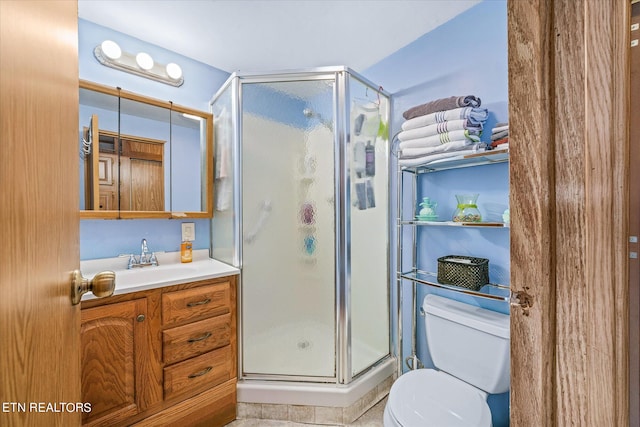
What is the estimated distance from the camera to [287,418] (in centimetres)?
157

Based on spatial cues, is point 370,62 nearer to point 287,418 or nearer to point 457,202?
point 457,202

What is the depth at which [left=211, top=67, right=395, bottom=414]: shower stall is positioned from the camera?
1.64 metres

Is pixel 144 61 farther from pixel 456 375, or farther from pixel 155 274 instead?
pixel 456 375

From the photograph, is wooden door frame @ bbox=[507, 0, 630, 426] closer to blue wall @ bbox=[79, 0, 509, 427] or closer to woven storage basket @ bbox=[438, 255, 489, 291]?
woven storage basket @ bbox=[438, 255, 489, 291]

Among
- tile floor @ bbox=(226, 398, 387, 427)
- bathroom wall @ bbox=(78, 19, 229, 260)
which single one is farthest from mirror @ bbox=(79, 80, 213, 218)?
tile floor @ bbox=(226, 398, 387, 427)

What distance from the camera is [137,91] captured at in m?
1.74

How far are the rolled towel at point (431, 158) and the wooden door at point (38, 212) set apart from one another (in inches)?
55.4

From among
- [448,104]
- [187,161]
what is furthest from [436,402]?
[187,161]

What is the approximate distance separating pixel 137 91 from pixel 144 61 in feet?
0.65

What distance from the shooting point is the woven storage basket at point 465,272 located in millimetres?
1297

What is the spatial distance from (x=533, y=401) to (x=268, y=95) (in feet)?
5.91

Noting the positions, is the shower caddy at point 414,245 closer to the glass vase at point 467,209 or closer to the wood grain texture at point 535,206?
the glass vase at point 467,209

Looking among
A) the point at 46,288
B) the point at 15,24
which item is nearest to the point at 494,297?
the point at 46,288

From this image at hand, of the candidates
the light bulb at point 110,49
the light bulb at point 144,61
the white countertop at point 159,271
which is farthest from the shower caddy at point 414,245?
the light bulb at point 110,49
